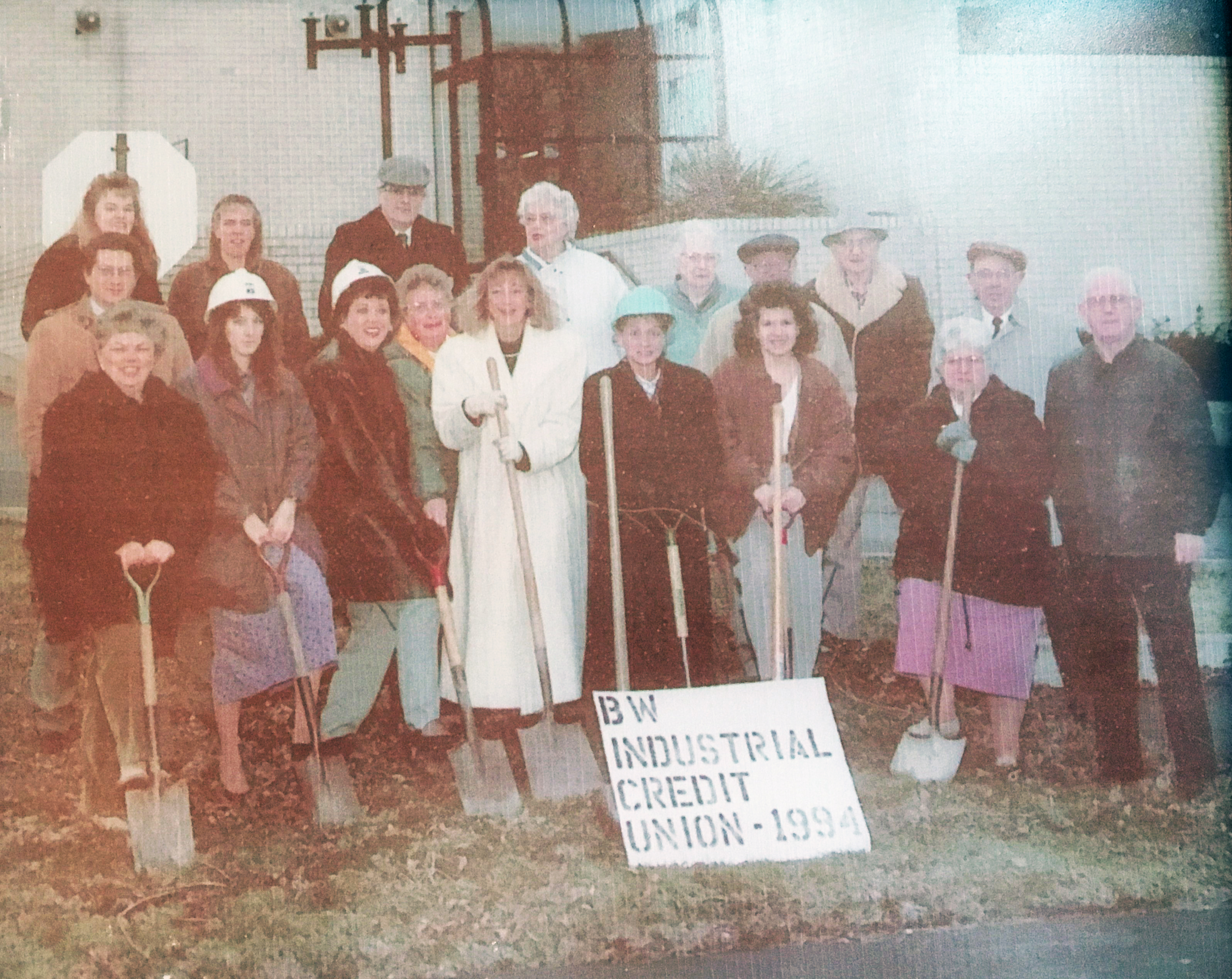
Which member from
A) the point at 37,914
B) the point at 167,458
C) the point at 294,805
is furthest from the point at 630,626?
the point at 37,914

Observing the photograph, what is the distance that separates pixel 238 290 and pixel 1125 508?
3.97 meters

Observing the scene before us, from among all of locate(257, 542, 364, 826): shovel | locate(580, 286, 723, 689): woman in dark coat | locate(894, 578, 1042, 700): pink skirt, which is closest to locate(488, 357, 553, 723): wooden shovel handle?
locate(580, 286, 723, 689): woman in dark coat

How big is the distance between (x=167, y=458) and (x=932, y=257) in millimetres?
3356

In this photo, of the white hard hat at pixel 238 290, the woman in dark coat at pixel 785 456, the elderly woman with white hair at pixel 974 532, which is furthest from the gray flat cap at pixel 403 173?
the elderly woman with white hair at pixel 974 532

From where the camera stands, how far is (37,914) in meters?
5.35

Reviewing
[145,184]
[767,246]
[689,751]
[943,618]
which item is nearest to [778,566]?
[943,618]

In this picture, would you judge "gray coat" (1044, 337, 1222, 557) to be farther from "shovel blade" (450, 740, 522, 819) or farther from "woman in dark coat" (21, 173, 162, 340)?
"woman in dark coat" (21, 173, 162, 340)

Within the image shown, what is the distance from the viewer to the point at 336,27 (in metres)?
5.90

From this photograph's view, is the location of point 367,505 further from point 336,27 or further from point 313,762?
point 336,27

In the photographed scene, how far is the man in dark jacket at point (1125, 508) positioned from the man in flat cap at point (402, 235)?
2715 mm

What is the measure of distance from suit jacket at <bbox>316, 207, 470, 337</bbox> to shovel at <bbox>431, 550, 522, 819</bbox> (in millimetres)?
1221

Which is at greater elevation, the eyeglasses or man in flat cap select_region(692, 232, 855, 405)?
the eyeglasses

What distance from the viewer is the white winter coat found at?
6.00 metres

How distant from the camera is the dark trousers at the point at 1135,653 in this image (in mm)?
6230
